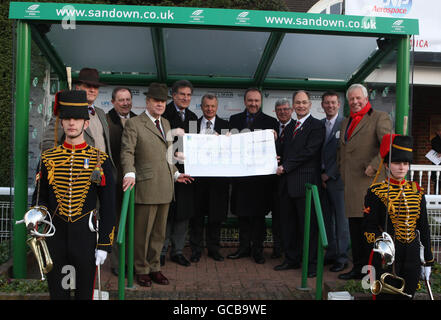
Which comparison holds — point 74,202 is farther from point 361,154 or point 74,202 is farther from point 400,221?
point 361,154

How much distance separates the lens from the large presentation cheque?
5227mm

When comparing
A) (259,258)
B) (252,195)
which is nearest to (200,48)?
(252,195)

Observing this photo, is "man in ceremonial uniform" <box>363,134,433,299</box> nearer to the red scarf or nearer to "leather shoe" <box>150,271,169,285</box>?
the red scarf

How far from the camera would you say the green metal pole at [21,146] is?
4480 millimetres

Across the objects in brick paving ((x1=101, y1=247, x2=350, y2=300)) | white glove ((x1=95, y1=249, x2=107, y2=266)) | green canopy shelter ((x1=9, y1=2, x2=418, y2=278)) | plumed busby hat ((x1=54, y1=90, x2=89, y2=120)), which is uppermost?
green canopy shelter ((x1=9, y1=2, x2=418, y2=278))

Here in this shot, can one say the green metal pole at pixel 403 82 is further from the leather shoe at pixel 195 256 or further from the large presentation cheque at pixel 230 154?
the leather shoe at pixel 195 256

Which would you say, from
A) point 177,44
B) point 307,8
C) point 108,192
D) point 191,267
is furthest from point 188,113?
point 307,8

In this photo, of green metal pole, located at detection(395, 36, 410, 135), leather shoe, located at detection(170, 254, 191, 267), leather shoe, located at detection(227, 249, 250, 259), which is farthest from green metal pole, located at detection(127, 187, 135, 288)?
green metal pole, located at detection(395, 36, 410, 135)

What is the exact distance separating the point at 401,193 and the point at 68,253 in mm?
2514

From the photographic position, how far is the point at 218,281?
4875 millimetres

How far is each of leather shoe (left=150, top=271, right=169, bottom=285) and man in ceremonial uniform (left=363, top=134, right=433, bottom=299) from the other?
213 centimetres

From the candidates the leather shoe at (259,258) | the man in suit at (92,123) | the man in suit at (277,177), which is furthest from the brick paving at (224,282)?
the man in suit at (92,123)

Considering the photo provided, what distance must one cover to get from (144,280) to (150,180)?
1.01 meters

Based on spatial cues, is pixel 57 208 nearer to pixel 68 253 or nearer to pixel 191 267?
pixel 68 253
